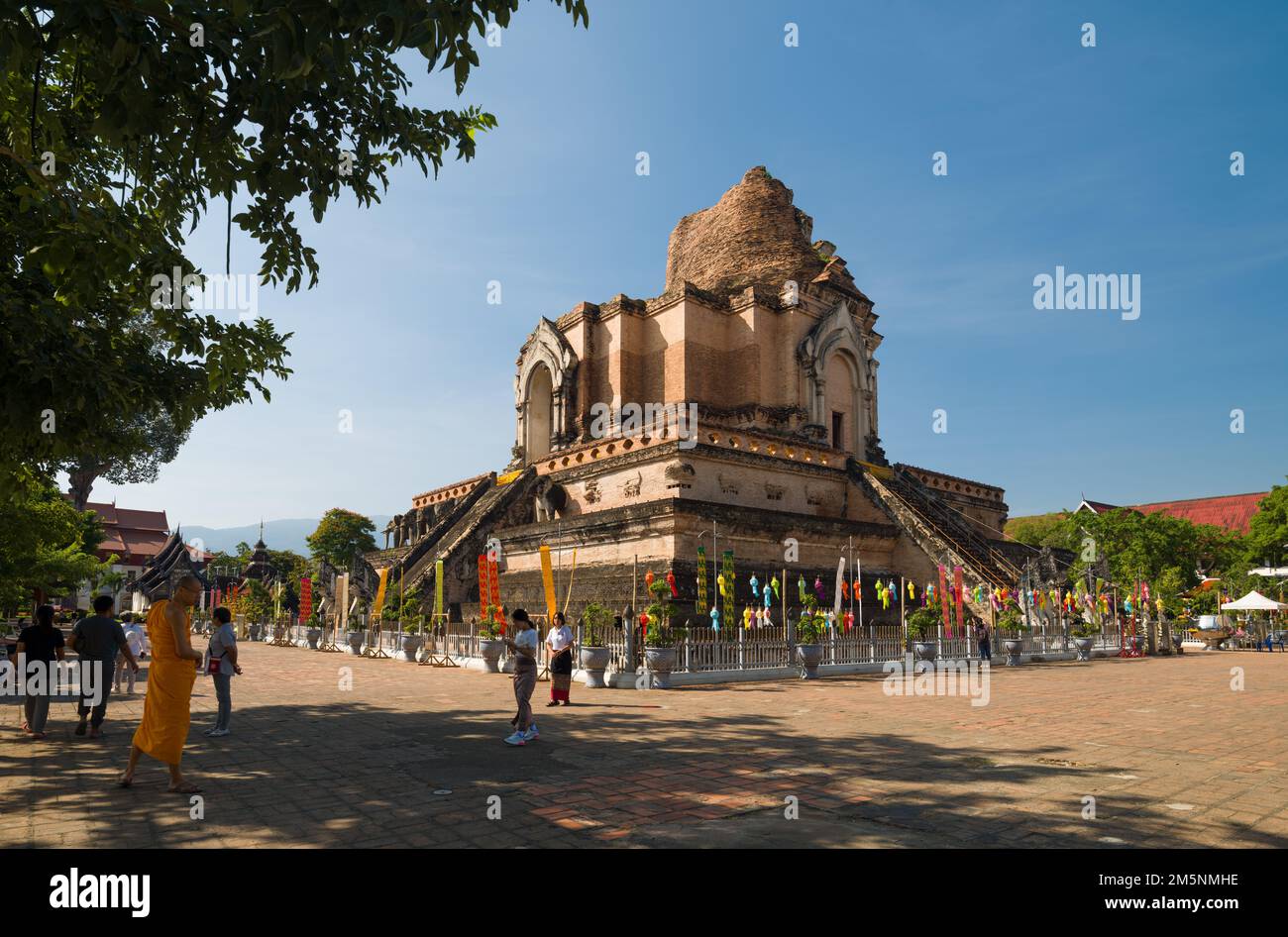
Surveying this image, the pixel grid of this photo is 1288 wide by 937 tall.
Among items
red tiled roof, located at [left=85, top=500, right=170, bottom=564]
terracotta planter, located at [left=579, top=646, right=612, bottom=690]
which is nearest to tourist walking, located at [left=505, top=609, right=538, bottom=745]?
terracotta planter, located at [left=579, top=646, right=612, bottom=690]

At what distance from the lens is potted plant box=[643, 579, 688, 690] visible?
14.6m

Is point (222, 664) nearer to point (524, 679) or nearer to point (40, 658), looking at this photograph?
point (40, 658)

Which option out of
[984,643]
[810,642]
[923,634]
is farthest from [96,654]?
[984,643]

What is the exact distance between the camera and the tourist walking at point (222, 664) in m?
9.27

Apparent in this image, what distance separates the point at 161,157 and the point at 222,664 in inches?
230

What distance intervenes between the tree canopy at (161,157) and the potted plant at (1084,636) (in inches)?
922

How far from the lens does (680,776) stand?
693cm

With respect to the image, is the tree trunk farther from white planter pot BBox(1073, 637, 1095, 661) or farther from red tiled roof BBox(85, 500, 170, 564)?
white planter pot BBox(1073, 637, 1095, 661)

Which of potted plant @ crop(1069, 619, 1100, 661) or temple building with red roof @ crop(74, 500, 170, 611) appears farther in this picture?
temple building with red roof @ crop(74, 500, 170, 611)

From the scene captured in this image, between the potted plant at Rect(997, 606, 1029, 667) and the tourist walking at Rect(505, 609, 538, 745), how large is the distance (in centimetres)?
1714

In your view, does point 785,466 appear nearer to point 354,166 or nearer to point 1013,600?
point 1013,600

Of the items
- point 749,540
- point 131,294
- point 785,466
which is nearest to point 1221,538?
point 785,466

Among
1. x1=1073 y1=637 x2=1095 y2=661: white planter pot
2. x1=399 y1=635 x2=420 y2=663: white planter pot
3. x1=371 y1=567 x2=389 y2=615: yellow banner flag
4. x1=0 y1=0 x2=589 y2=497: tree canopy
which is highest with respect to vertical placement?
x1=0 y1=0 x2=589 y2=497: tree canopy

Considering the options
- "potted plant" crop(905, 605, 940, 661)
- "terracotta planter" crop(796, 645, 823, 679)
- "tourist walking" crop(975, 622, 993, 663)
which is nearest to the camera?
"terracotta planter" crop(796, 645, 823, 679)
